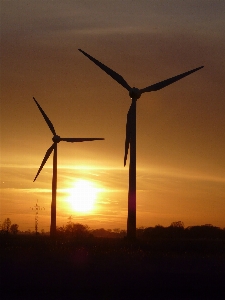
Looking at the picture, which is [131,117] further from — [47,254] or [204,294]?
[204,294]

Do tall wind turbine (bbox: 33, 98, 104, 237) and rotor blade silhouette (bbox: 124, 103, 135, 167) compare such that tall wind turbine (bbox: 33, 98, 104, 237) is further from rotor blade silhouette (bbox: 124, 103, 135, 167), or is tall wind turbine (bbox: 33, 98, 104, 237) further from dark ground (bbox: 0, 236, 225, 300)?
dark ground (bbox: 0, 236, 225, 300)

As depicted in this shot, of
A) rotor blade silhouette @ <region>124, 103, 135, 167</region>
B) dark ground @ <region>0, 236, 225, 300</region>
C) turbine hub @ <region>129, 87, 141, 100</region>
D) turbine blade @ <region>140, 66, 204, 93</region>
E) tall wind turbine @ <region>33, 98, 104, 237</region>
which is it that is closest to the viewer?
dark ground @ <region>0, 236, 225, 300</region>

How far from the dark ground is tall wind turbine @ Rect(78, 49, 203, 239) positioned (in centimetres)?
1368

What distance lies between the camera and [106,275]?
40500 mm

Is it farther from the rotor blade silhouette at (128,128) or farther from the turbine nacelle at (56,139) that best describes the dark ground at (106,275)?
the turbine nacelle at (56,139)

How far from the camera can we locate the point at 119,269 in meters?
42.8

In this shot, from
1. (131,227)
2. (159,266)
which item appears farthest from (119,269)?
(131,227)

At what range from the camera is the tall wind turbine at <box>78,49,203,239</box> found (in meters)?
67.7

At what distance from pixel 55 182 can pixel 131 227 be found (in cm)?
2544

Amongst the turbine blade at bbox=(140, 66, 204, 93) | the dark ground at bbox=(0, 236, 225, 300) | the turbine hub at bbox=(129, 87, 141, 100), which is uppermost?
the turbine blade at bbox=(140, 66, 204, 93)

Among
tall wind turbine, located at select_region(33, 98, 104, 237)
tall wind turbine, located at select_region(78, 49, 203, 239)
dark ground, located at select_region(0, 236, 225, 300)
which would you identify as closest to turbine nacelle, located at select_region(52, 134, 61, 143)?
tall wind turbine, located at select_region(33, 98, 104, 237)

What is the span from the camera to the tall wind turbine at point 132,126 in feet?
222

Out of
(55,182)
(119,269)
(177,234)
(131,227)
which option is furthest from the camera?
(177,234)

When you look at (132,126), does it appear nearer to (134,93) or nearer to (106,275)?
(134,93)
